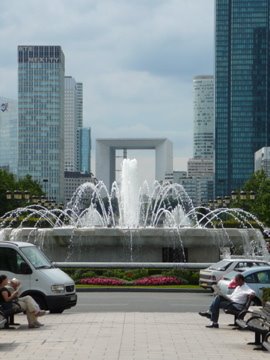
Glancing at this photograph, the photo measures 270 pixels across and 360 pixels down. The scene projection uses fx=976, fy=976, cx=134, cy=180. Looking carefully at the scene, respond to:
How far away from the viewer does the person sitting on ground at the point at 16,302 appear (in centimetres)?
1944

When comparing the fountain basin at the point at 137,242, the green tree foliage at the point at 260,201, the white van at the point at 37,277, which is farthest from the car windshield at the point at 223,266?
the green tree foliage at the point at 260,201

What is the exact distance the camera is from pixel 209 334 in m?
19.2

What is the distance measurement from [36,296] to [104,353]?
27.7ft

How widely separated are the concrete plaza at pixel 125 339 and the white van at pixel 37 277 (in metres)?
0.59

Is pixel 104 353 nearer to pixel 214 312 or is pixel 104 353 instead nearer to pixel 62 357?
pixel 62 357

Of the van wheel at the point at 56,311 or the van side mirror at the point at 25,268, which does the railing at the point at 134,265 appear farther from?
the van side mirror at the point at 25,268

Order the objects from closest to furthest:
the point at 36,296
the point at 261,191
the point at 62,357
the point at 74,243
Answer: the point at 62,357
the point at 36,296
the point at 74,243
the point at 261,191

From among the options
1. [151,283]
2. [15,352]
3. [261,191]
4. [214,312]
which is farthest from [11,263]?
[261,191]

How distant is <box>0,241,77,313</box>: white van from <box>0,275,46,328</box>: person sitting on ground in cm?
310

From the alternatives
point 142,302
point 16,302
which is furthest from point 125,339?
point 142,302

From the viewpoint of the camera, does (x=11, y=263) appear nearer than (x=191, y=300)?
Yes

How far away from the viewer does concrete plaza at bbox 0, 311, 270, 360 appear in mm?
15383

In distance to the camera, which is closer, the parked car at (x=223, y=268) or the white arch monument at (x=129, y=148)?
the parked car at (x=223, y=268)

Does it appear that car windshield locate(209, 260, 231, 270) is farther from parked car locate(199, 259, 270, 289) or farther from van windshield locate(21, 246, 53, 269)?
van windshield locate(21, 246, 53, 269)
